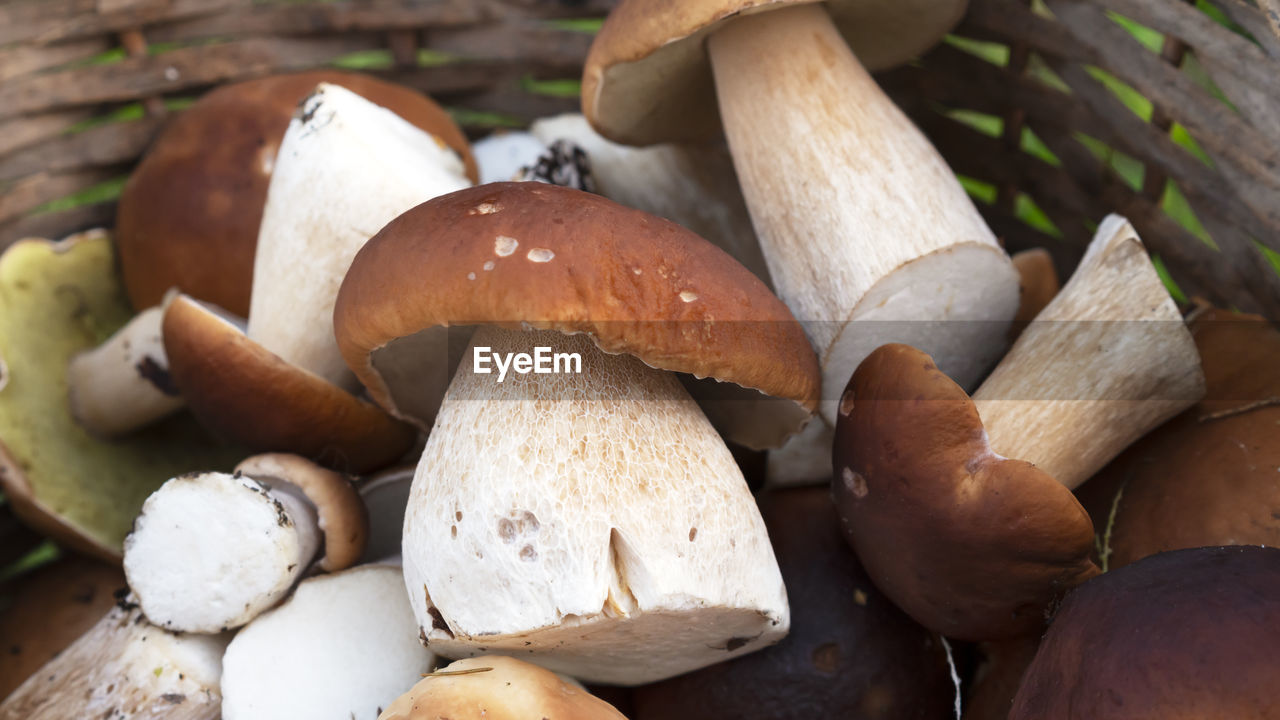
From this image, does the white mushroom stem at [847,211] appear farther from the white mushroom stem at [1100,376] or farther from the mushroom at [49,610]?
the mushroom at [49,610]

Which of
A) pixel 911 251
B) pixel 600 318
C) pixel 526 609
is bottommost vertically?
pixel 526 609

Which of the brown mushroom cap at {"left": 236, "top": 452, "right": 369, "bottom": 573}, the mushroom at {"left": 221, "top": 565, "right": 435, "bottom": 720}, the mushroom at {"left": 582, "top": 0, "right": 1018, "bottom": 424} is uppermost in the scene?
the mushroom at {"left": 582, "top": 0, "right": 1018, "bottom": 424}

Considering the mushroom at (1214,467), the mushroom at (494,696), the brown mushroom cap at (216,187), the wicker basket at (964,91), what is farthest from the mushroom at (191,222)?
the mushroom at (1214,467)

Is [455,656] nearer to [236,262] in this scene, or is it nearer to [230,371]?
[230,371]

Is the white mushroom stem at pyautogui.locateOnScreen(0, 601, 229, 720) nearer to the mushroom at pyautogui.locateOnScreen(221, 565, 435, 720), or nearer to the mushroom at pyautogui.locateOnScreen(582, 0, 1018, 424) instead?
the mushroom at pyautogui.locateOnScreen(221, 565, 435, 720)

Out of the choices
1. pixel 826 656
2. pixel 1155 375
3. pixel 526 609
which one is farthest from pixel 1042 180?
pixel 526 609

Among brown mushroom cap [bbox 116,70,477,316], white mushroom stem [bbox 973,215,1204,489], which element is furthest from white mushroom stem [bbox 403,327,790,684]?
brown mushroom cap [bbox 116,70,477,316]

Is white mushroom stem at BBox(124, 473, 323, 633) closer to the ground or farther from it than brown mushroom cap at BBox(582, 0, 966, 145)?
closer to the ground
